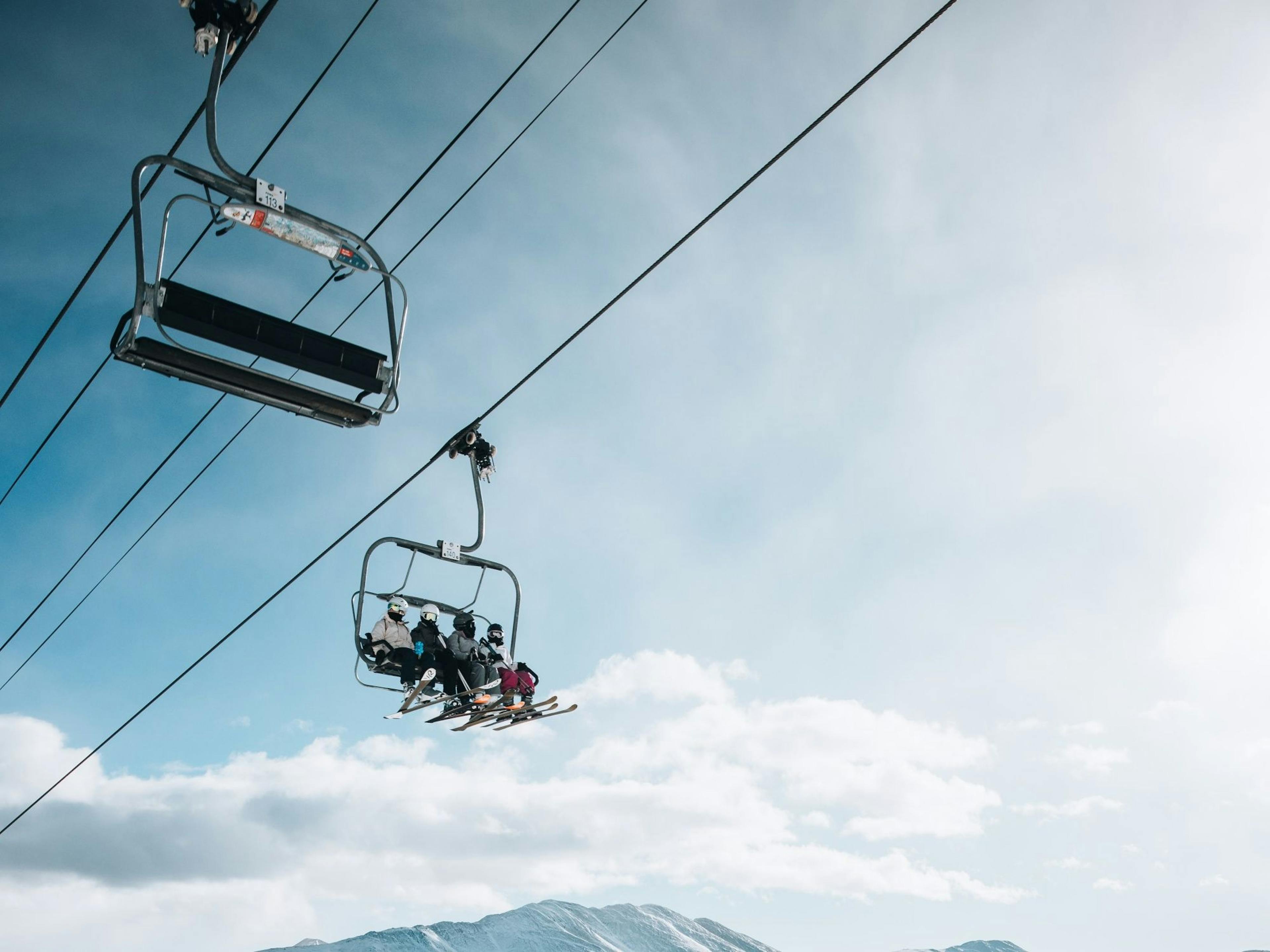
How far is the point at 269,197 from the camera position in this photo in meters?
7.47

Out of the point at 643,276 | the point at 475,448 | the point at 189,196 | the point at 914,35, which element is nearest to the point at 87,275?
the point at 189,196

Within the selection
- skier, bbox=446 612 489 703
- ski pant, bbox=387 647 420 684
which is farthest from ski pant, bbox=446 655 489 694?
ski pant, bbox=387 647 420 684

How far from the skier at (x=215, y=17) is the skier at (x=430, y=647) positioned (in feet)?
26.7

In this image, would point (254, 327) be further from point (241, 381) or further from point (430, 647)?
point (430, 647)

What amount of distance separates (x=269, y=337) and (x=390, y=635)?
632 centimetres

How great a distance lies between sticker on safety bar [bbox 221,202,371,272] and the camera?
24.0 feet

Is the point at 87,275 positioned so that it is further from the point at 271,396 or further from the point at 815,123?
the point at 815,123

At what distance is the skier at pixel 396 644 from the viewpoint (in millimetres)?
12633

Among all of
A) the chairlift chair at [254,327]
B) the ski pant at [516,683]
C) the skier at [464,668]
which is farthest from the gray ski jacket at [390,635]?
the chairlift chair at [254,327]

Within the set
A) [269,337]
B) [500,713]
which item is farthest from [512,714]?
[269,337]

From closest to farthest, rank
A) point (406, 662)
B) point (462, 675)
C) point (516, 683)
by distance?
1. point (406, 662)
2. point (462, 675)
3. point (516, 683)

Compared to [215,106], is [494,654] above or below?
below

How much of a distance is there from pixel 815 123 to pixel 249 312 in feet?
14.7

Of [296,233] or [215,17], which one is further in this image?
[296,233]
